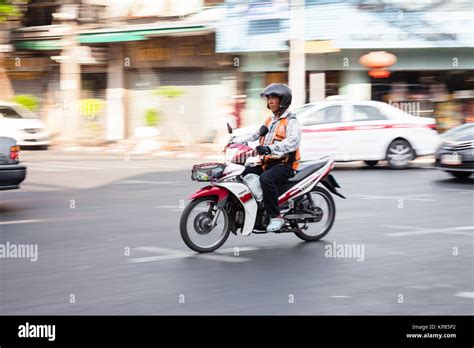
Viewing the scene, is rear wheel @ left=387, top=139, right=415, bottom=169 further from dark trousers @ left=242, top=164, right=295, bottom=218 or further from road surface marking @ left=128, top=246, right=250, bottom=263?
road surface marking @ left=128, top=246, right=250, bottom=263

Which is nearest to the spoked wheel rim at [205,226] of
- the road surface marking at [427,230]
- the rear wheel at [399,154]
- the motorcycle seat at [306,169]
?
the motorcycle seat at [306,169]

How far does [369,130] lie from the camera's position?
19734 mm

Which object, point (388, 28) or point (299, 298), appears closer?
point (299, 298)

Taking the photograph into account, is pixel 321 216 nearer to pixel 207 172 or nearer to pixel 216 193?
pixel 216 193

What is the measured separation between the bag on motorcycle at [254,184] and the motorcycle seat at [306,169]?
36cm

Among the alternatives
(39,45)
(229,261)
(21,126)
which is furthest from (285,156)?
(39,45)

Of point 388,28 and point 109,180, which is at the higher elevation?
point 388,28

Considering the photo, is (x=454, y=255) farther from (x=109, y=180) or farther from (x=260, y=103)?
(x=260, y=103)

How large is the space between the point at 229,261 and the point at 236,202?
777mm

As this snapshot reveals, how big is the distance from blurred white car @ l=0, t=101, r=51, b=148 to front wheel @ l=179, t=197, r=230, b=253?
60.2 ft
